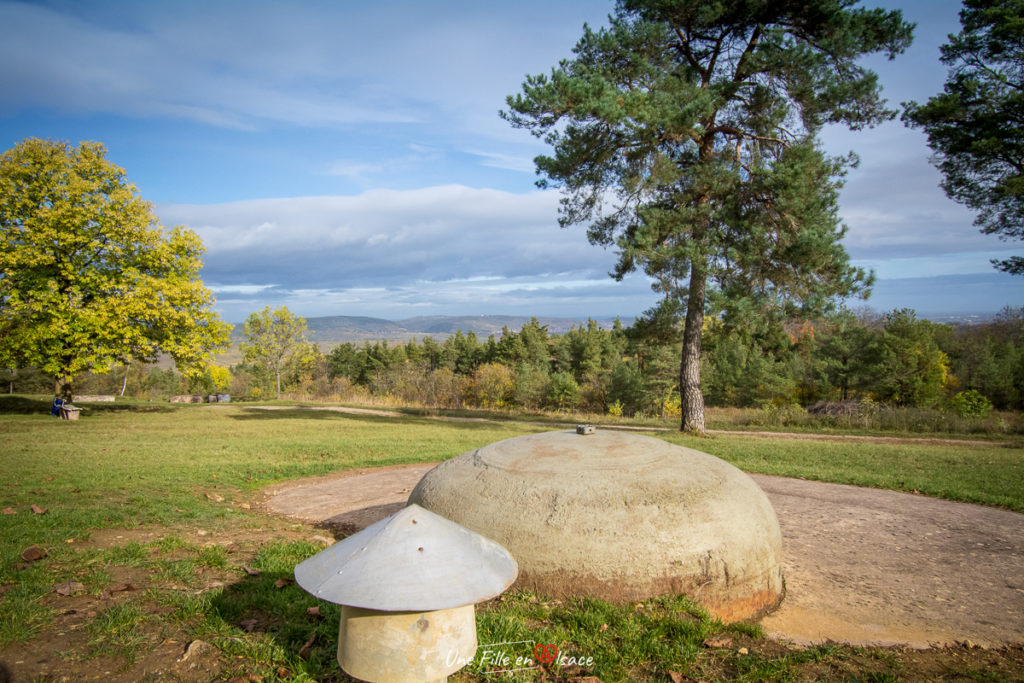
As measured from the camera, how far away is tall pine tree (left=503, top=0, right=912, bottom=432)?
46.7ft

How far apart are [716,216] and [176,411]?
21636mm

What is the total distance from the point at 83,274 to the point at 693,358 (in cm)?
1948

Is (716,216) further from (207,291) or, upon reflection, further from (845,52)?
(207,291)

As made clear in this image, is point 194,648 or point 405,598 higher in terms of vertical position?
point 405,598

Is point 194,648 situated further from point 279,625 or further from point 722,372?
point 722,372

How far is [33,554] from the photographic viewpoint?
487 cm

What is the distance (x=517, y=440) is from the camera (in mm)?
5914

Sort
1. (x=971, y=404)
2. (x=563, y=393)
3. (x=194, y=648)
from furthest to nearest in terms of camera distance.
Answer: (x=563, y=393), (x=971, y=404), (x=194, y=648)

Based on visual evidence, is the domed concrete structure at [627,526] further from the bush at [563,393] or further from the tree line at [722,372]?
the bush at [563,393]

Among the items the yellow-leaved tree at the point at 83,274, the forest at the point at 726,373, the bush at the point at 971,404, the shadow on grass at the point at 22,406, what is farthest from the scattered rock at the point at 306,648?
the bush at the point at 971,404

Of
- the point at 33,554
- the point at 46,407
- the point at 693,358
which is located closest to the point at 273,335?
the point at 46,407

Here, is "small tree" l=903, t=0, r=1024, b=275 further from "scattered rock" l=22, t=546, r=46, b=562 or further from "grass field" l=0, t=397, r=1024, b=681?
"scattered rock" l=22, t=546, r=46, b=562

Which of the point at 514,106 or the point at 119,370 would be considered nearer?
the point at 514,106

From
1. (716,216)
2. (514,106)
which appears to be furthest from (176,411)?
(716,216)
